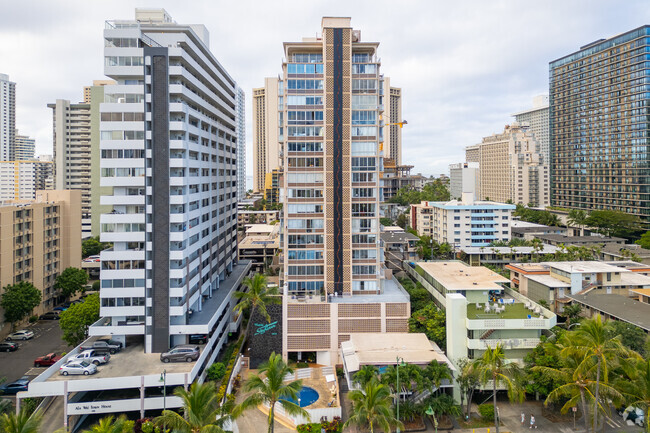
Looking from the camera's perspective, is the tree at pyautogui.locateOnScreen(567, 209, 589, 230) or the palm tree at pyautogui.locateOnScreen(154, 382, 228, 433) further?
the tree at pyautogui.locateOnScreen(567, 209, 589, 230)

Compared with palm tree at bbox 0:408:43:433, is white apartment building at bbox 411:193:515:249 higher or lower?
higher

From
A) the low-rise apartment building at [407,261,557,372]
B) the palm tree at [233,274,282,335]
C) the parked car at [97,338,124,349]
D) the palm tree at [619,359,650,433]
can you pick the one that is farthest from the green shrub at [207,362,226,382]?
the palm tree at [619,359,650,433]

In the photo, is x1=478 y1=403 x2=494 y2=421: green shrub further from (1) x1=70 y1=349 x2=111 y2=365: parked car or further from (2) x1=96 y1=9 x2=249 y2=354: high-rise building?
(1) x1=70 y1=349 x2=111 y2=365: parked car

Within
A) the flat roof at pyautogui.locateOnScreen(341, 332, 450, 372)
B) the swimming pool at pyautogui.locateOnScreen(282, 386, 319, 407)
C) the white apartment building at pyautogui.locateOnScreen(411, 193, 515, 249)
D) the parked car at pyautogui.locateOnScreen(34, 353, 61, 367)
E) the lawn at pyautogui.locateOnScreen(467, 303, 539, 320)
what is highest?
the white apartment building at pyautogui.locateOnScreen(411, 193, 515, 249)

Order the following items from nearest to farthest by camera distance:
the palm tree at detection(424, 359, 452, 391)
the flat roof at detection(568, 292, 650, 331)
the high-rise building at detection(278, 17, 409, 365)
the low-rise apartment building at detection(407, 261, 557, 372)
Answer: the palm tree at detection(424, 359, 452, 391) → the low-rise apartment building at detection(407, 261, 557, 372) → the flat roof at detection(568, 292, 650, 331) → the high-rise building at detection(278, 17, 409, 365)

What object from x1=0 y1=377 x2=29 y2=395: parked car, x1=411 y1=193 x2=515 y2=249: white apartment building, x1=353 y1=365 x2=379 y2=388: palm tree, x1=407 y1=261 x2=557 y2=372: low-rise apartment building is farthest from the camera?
x1=411 y1=193 x2=515 y2=249: white apartment building

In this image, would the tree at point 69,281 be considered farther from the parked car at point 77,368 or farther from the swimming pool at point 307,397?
the swimming pool at point 307,397

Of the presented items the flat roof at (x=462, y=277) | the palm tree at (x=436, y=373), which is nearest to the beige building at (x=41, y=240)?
the palm tree at (x=436, y=373)
